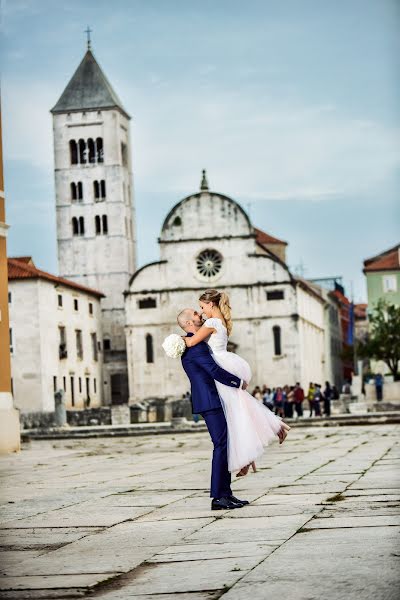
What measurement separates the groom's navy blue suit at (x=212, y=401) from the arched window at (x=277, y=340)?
6399 cm

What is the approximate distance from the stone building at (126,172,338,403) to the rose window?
0.05m

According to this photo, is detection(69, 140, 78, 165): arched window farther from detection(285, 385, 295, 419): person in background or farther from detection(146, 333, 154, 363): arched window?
detection(285, 385, 295, 419): person in background

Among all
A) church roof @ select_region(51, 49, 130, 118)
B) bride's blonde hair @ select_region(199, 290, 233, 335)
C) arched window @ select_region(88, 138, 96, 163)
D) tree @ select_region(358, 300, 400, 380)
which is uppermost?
church roof @ select_region(51, 49, 130, 118)

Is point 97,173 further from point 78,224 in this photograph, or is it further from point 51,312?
point 51,312

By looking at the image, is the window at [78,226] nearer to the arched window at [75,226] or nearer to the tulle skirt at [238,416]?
the arched window at [75,226]

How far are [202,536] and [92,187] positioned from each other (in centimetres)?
8093

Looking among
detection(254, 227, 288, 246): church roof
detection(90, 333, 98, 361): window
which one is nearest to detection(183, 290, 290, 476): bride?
detection(90, 333, 98, 361): window

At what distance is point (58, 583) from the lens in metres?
5.63

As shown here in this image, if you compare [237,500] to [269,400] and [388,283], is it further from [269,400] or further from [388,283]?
[388,283]

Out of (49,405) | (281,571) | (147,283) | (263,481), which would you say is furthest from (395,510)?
(147,283)

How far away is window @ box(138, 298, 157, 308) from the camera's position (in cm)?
7419

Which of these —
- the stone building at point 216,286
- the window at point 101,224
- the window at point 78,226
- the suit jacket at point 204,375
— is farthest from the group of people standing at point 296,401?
the window at point 78,226

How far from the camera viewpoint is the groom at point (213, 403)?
9.03 m

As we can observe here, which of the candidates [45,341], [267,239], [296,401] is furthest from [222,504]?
[267,239]
